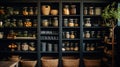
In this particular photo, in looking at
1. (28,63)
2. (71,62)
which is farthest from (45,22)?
(71,62)

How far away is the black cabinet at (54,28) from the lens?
7770 millimetres

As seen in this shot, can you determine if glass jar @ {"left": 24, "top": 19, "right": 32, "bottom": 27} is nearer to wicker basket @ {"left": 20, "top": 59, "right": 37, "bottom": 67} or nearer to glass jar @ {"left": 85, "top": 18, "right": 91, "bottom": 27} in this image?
wicker basket @ {"left": 20, "top": 59, "right": 37, "bottom": 67}

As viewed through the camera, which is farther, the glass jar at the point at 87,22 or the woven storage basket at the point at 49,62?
the glass jar at the point at 87,22

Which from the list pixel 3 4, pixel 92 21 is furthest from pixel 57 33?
pixel 3 4

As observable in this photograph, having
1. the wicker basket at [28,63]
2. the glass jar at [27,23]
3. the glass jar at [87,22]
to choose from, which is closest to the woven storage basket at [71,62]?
the wicker basket at [28,63]

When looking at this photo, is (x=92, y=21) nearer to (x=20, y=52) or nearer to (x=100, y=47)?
(x=100, y=47)

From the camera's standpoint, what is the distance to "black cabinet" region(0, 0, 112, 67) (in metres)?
7.77

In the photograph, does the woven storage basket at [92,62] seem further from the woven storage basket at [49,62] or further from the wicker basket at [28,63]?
the wicker basket at [28,63]

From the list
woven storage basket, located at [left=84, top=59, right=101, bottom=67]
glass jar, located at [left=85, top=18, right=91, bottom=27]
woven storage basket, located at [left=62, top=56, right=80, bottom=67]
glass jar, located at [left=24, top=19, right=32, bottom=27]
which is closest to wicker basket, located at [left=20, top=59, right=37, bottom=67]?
woven storage basket, located at [left=62, top=56, right=80, bottom=67]

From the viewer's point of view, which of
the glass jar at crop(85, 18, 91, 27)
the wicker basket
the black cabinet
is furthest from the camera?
the glass jar at crop(85, 18, 91, 27)

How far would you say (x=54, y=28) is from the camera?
26.6 ft

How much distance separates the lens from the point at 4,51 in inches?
307

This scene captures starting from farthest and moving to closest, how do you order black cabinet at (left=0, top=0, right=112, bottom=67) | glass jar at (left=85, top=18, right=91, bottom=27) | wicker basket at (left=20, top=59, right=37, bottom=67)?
glass jar at (left=85, top=18, right=91, bottom=27) → black cabinet at (left=0, top=0, right=112, bottom=67) → wicker basket at (left=20, top=59, right=37, bottom=67)

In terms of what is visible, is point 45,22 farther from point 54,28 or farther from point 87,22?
point 87,22
